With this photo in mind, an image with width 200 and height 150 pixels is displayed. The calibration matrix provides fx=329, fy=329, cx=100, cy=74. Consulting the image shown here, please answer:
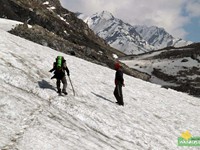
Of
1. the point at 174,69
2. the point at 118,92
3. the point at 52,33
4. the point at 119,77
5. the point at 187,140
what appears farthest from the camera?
the point at 174,69

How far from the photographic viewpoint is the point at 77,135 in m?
15.9

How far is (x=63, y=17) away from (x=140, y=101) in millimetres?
153737

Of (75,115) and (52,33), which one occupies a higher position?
(52,33)

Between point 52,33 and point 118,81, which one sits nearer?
point 118,81

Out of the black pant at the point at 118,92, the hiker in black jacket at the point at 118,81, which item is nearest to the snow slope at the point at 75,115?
the black pant at the point at 118,92

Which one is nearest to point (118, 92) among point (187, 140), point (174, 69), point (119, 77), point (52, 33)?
point (119, 77)

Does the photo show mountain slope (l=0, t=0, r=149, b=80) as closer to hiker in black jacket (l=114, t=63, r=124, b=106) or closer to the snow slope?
the snow slope

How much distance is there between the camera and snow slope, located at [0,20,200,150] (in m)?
14.6

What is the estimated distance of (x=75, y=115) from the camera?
62.7 feet

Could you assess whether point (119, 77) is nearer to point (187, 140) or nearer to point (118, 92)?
point (118, 92)

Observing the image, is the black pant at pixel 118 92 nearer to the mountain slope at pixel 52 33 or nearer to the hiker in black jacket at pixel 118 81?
the hiker in black jacket at pixel 118 81

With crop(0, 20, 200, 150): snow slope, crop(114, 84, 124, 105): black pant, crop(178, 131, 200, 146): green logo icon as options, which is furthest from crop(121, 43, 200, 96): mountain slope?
crop(114, 84, 124, 105): black pant

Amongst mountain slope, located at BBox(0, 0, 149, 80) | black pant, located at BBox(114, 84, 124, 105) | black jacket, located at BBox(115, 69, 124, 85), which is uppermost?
mountain slope, located at BBox(0, 0, 149, 80)

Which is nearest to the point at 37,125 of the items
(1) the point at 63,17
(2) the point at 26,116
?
(2) the point at 26,116
